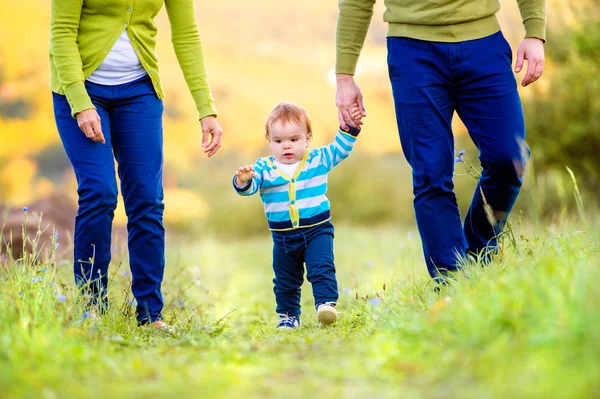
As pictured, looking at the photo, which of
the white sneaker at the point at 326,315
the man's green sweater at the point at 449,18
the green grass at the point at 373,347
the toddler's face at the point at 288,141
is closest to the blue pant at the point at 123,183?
the green grass at the point at 373,347

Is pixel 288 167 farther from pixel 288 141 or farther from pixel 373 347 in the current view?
pixel 373 347

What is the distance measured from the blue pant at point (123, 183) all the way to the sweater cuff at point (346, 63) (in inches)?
34.1

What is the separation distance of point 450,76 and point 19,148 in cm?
988

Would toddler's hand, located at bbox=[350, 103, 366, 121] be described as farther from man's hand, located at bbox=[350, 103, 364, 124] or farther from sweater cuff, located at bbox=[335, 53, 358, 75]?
sweater cuff, located at bbox=[335, 53, 358, 75]

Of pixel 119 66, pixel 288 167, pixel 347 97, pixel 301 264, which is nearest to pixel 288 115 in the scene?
pixel 288 167

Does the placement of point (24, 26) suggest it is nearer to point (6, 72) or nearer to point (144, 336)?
point (6, 72)

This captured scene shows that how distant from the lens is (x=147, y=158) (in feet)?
10.4

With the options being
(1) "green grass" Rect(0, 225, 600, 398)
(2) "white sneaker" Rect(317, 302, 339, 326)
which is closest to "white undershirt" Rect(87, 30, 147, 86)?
(1) "green grass" Rect(0, 225, 600, 398)

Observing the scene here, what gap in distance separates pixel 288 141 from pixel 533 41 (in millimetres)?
1254

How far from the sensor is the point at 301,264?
361 cm

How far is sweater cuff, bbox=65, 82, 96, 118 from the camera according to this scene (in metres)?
2.93

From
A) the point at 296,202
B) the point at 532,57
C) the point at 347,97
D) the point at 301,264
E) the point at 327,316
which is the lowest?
the point at 327,316

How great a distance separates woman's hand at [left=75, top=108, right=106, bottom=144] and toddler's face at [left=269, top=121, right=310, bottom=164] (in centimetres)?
95

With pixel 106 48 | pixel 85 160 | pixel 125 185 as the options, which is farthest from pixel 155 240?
pixel 106 48
